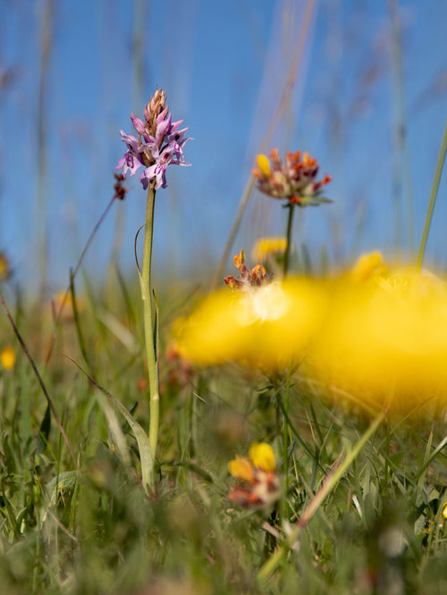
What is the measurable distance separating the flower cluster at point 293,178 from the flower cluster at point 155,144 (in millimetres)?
273

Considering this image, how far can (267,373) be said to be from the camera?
74cm

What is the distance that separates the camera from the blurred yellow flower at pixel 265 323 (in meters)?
0.54

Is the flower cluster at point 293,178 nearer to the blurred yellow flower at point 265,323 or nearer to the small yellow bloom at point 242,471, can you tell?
the blurred yellow flower at point 265,323

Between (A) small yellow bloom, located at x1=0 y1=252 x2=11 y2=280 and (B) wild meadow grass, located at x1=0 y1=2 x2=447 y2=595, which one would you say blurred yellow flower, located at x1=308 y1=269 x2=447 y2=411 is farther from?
(A) small yellow bloom, located at x1=0 y1=252 x2=11 y2=280

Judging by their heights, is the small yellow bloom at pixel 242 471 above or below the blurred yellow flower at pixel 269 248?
above

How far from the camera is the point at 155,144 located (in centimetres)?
63

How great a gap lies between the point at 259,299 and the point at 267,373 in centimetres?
15

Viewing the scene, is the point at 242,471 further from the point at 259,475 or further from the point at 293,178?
the point at 293,178

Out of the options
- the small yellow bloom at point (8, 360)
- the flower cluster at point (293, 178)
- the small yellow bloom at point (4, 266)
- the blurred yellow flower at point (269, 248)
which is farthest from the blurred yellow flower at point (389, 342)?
the small yellow bloom at point (4, 266)

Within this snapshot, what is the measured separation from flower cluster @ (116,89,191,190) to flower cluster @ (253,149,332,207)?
273 mm

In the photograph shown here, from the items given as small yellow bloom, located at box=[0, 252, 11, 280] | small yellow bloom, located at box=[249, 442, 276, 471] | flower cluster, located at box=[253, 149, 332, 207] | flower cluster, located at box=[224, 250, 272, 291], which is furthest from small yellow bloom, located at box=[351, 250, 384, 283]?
small yellow bloom, located at box=[0, 252, 11, 280]

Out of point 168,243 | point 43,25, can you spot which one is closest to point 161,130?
point 43,25

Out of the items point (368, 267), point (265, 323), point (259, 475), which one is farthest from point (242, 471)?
point (368, 267)

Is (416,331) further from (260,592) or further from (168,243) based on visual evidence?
(168,243)
